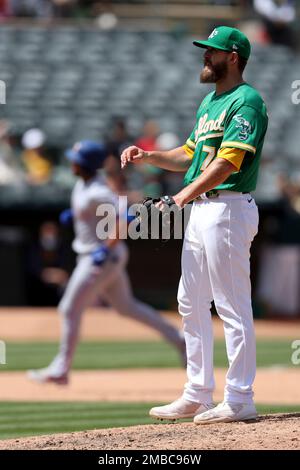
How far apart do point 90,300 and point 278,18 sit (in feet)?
40.7

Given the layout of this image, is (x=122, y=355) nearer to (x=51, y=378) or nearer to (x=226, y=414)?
(x=51, y=378)

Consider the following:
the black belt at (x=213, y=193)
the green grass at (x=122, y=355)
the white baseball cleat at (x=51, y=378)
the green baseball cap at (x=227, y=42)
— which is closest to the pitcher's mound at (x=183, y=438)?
the black belt at (x=213, y=193)

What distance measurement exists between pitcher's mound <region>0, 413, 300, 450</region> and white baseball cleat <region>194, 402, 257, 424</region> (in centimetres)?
5

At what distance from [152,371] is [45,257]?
19.6 ft

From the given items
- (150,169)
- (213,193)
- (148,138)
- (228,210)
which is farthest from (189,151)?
(148,138)

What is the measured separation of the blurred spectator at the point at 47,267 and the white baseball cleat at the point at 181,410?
32.8 feet

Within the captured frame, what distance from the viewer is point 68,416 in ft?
23.8

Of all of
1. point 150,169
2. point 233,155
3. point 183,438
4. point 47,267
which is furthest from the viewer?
point 150,169

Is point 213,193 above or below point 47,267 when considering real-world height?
above

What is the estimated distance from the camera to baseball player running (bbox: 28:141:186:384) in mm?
8859

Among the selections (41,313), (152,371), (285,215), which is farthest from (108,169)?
(285,215)

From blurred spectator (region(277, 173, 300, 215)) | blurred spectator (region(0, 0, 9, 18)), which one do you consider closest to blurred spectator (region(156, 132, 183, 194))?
blurred spectator (region(277, 173, 300, 215))

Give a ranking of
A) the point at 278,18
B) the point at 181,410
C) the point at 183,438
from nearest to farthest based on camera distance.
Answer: the point at 183,438 → the point at 181,410 → the point at 278,18

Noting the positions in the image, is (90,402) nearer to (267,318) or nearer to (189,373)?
(189,373)
